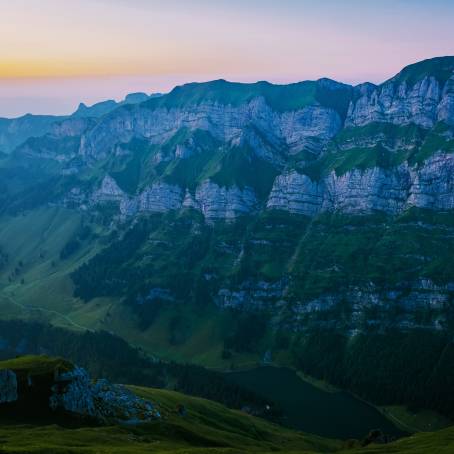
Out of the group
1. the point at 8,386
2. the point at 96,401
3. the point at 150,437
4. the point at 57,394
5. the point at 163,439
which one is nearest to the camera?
the point at 8,386

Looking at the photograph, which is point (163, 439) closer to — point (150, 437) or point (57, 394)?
point (150, 437)

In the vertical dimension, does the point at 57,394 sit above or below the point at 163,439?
above

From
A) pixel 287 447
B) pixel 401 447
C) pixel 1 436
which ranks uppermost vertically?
pixel 1 436

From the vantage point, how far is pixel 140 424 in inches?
5714

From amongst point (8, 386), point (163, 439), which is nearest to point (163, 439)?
point (163, 439)

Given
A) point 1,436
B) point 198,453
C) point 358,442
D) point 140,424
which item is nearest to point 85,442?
point 1,436

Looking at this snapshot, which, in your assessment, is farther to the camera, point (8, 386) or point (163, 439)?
point (163, 439)

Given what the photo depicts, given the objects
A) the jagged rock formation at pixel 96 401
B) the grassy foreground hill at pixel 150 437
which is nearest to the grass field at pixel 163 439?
the grassy foreground hill at pixel 150 437

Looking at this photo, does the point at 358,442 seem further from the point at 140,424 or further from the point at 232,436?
the point at 140,424

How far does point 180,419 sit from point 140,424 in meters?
31.7

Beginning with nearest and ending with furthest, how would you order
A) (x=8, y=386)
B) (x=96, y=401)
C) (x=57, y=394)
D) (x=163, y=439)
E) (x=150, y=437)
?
1. (x=8, y=386)
2. (x=57, y=394)
3. (x=150, y=437)
4. (x=163, y=439)
5. (x=96, y=401)

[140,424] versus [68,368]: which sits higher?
[68,368]

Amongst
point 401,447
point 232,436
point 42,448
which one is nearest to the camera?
point 42,448

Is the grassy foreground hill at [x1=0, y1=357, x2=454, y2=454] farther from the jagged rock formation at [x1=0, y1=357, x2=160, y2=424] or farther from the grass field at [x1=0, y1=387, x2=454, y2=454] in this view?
the jagged rock formation at [x1=0, y1=357, x2=160, y2=424]
